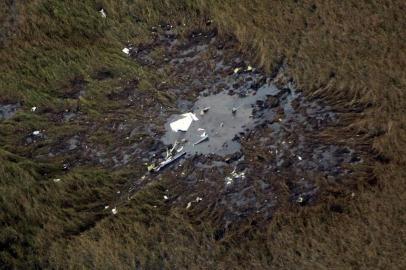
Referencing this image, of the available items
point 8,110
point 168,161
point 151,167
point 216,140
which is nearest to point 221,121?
point 216,140

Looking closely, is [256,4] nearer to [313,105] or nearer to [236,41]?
[236,41]

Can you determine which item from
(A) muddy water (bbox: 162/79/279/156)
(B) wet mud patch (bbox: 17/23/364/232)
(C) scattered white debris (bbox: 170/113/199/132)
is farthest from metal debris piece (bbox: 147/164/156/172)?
(C) scattered white debris (bbox: 170/113/199/132)

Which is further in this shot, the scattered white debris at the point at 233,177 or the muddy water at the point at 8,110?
the muddy water at the point at 8,110

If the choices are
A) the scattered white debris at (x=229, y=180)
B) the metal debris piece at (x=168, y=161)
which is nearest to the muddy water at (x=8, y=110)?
the metal debris piece at (x=168, y=161)

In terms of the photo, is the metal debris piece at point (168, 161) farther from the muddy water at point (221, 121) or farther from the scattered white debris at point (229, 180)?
the scattered white debris at point (229, 180)

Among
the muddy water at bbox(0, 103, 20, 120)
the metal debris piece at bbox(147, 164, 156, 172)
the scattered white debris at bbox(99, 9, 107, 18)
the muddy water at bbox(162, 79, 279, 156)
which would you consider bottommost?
the metal debris piece at bbox(147, 164, 156, 172)

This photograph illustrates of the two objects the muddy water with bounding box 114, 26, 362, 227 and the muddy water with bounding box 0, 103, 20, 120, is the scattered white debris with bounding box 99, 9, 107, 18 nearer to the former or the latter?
the muddy water with bounding box 114, 26, 362, 227

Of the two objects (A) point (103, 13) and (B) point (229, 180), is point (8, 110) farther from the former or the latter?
(B) point (229, 180)
